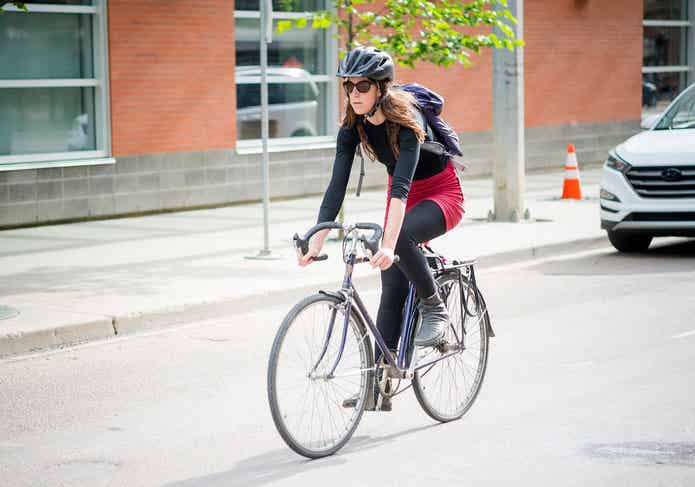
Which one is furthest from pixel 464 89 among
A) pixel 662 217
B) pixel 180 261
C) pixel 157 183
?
pixel 180 261

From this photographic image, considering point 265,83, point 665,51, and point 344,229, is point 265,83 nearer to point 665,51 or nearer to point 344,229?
point 344,229

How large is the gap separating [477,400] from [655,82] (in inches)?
778

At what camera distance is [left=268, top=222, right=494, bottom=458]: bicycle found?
214 inches

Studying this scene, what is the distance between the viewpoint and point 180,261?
11766 mm

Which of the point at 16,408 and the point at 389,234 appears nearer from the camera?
the point at 389,234

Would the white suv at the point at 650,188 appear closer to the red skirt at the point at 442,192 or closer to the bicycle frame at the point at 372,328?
the bicycle frame at the point at 372,328

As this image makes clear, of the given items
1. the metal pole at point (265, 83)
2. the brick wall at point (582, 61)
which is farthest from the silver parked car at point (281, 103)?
the metal pole at point (265, 83)

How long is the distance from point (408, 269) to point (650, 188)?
6.92 m

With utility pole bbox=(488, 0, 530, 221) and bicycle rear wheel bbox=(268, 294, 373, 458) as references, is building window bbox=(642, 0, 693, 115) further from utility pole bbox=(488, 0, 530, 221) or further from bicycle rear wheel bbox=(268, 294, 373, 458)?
bicycle rear wheel bbox=(268, 294, 373, 458)

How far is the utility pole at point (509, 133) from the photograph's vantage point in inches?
579

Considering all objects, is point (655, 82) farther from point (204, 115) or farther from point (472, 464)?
point (472, 464)

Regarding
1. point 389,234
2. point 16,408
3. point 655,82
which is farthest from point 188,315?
point 655,82

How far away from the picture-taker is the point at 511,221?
579 inches

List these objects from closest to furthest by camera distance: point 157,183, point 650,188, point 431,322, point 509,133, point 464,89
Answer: point 431,322
point 650,188
point 509,133
point 157,183
point 464,89
